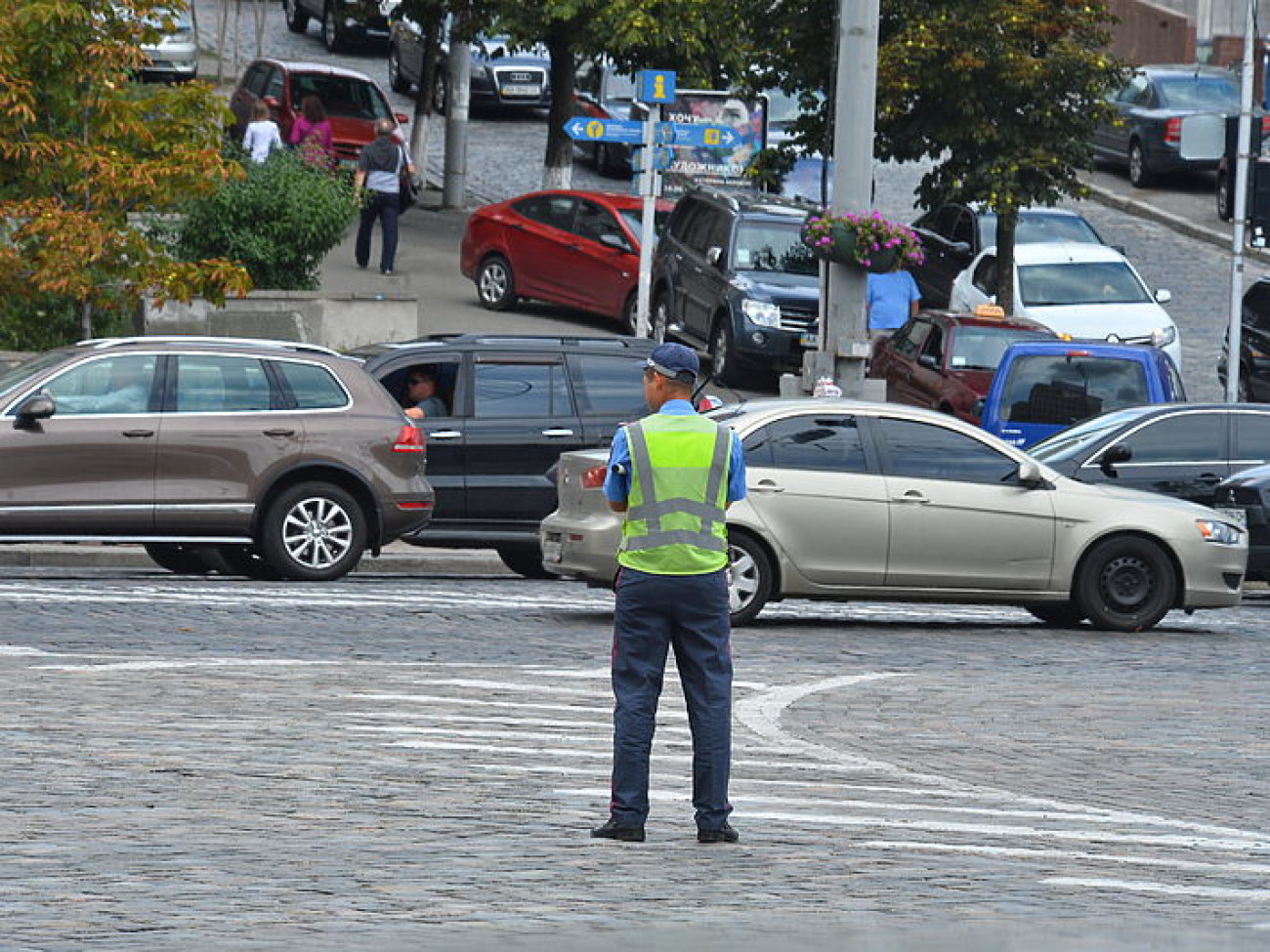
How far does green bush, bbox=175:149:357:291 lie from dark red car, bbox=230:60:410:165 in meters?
12.4

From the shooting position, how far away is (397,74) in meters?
55.4

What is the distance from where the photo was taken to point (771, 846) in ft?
30.0

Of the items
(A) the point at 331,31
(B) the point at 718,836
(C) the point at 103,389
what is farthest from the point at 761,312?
(A) the point at 331,31

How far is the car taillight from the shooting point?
62.0 feet

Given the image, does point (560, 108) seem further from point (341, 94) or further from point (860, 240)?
point (860, 240)

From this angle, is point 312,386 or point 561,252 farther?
point 561,252

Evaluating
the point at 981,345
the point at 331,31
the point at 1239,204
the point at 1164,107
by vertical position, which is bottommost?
the point at 981,345

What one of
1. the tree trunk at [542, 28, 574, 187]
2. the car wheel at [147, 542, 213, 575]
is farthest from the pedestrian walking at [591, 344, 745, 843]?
the tree trunk at [542, 28, 574, 187]

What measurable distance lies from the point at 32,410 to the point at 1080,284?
17.3 metres

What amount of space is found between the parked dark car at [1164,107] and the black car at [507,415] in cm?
2783

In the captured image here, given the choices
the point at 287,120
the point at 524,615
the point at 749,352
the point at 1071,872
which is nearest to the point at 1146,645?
the point at 524,615

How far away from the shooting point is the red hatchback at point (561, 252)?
32438 mm

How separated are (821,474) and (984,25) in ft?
53.4

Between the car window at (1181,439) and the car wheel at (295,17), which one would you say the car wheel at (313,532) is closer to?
the car window at (1181,439)
